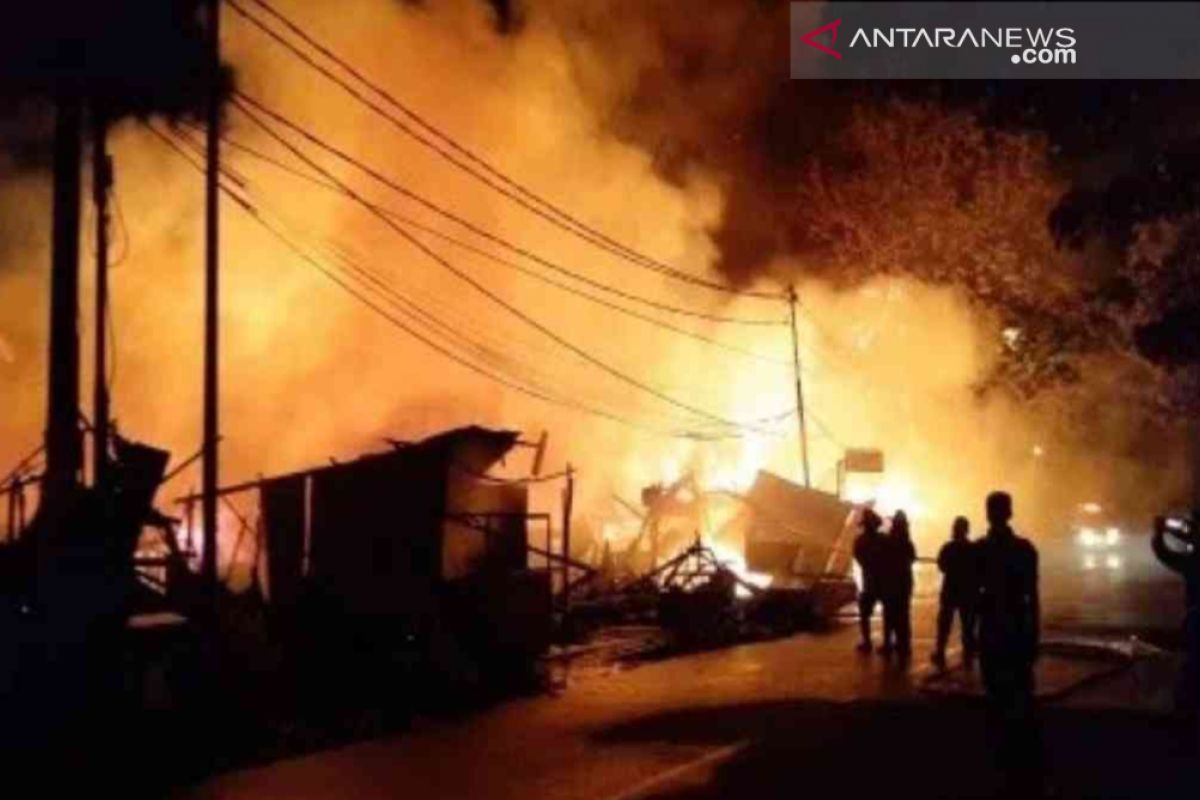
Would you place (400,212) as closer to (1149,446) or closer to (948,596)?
(948,596)

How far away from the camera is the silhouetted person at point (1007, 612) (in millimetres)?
9477

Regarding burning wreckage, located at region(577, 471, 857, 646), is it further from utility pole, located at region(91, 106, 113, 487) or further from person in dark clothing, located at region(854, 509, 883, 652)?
utility pole, located at region(91, 106, 113, 487)

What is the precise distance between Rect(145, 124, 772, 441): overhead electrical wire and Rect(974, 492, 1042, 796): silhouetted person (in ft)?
37.5

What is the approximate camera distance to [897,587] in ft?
58.4

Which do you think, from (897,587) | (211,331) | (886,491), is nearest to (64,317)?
(211,331)

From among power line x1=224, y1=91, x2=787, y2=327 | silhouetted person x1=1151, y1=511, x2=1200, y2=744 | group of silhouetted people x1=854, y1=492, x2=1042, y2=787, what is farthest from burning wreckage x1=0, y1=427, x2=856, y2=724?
silhouetted person x1=1151, y1=511, x2=1200, y2=744

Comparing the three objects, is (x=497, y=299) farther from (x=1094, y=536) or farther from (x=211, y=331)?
(x=1094, y=536)

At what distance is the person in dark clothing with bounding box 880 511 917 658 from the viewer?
1778 cm

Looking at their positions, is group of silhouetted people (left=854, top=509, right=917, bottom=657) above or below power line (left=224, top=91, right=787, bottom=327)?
below

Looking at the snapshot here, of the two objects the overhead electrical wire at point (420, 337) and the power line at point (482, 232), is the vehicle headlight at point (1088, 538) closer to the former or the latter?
the power line at point (482, 232)

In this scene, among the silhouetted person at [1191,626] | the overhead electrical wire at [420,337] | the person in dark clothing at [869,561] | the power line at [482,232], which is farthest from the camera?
the power line at [482,232]

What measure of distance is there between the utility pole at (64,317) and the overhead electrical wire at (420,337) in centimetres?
636

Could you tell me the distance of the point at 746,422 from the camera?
34781 mm

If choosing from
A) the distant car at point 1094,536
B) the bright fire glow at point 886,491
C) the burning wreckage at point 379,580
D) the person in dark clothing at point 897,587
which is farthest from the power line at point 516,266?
the distant car at point 1094,536
